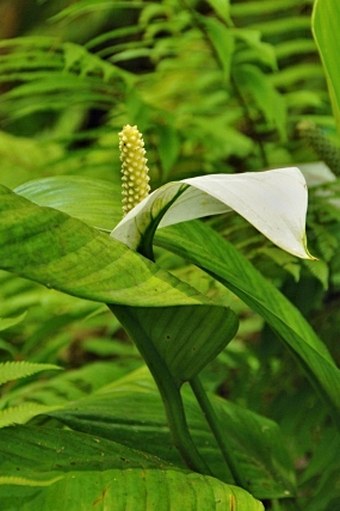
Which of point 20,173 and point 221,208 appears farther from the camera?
point 20,173

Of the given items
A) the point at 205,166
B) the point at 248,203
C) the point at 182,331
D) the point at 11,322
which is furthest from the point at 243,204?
the point at 205,166

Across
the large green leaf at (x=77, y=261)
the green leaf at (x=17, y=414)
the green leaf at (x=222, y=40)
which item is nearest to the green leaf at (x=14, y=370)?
the green leaf at (x=17, y=414)

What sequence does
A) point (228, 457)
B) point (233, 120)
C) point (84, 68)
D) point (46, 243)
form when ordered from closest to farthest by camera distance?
point (46, 243)
point (228, 457)
point (84, 68)
point (233, 120)

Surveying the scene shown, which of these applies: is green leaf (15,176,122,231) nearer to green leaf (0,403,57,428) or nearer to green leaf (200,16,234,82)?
green leaf (0,403,57,428)

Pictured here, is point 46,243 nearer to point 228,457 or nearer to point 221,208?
point 221,208

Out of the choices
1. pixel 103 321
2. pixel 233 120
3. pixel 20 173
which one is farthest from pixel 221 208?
pixel 20 173

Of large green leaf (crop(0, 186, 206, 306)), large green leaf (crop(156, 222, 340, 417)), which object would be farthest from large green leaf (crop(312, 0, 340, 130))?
large green leaf (crop(0, 186, 206, 306))
